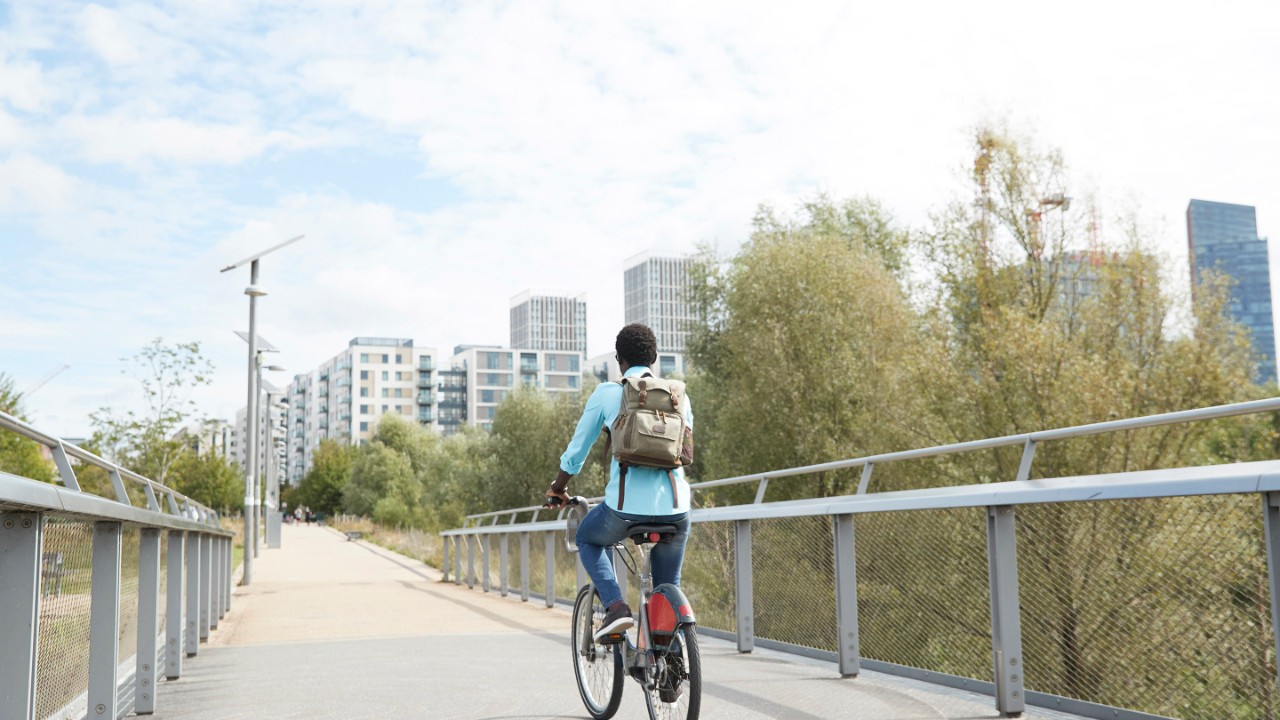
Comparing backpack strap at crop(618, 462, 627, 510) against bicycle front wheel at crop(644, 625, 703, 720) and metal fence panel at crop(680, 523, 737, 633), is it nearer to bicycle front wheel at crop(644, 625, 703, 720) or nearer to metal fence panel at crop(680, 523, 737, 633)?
bicycle front wheel at crop(644, 625, 703, 720)

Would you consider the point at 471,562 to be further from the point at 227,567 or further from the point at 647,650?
the point at 647,650

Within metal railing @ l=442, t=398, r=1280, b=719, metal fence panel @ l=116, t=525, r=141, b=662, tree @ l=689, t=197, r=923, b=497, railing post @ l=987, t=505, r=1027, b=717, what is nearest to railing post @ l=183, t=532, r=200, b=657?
metal fence panel @ l=116, t=525, r=141, b=662

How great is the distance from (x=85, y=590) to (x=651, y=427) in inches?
95.9

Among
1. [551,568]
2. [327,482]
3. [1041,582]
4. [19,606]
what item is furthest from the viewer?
[327,482]

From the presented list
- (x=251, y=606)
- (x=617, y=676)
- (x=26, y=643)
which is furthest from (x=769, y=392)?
(x=26, y=643)

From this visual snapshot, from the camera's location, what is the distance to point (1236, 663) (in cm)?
509

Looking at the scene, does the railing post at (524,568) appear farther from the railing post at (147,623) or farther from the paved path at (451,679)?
the railing post at (147,623)

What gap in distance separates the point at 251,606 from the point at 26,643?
1366cm

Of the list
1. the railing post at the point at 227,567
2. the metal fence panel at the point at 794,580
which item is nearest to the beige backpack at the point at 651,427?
the metal fence panel at the point at 794,580

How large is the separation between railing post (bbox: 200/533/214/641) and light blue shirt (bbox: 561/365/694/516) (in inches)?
210

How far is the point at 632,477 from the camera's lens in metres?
5.25

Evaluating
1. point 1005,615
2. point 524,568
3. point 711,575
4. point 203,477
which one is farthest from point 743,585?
point 203,477

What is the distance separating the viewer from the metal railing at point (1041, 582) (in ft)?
16.2

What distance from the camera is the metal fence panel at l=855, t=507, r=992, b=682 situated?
7293 millimetres
